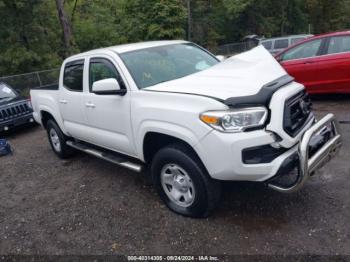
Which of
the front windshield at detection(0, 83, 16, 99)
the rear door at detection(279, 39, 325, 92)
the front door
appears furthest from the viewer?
the front windshield at detection(0, 83, 16, 99)

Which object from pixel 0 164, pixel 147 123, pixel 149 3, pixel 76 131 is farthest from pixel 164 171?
pixel 149 3

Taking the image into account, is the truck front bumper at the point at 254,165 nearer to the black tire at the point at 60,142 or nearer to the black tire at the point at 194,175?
the black tire at the point at 194,175

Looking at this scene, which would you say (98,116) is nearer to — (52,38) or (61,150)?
(61,150)

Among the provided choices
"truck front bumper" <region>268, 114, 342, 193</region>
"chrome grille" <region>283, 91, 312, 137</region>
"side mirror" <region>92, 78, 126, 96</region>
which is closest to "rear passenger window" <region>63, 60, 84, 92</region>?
"side mirror" <region>92, 78, 126, 96</region>

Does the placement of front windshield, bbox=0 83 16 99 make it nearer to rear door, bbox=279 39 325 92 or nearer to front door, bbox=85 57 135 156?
front door, bbox=85 57 135 156

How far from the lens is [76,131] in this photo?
5484mm

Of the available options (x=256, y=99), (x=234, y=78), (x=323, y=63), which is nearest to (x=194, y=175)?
(x=256, y=99)

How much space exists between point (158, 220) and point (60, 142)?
3.12m

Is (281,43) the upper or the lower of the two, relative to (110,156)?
lower

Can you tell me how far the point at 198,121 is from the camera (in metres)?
3.28

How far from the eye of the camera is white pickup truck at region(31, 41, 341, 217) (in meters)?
3.19

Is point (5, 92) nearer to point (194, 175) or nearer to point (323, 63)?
point (194, 175)

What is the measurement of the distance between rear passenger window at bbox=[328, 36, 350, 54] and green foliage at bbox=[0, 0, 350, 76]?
1093 cm

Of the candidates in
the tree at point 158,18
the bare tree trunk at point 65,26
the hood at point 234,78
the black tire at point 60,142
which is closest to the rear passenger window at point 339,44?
the hood at point 234,78
